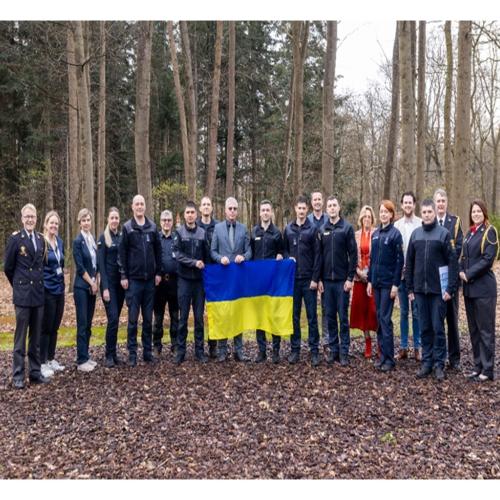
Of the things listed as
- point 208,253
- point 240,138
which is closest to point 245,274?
point 208,253

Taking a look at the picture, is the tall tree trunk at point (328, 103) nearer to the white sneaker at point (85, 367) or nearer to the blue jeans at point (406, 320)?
the blue jeans at point (406, 320)

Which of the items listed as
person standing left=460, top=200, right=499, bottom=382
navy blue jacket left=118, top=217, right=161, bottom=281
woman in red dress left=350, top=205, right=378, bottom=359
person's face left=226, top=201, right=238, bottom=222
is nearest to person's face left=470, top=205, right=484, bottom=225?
person standing left=460, top=200, right=499, bottom=382

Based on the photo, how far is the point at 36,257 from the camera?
689 cm

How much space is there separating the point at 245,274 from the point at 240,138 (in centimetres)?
2532

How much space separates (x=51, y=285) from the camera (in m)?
7.20

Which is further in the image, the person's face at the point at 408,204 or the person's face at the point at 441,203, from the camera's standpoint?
the person's face at the point at 408,204

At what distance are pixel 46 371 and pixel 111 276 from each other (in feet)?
5.36

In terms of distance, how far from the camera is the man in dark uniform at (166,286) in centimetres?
816

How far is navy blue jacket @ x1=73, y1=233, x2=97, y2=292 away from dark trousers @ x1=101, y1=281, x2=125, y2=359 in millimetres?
352

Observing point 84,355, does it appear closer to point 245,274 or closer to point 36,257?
point 36,257

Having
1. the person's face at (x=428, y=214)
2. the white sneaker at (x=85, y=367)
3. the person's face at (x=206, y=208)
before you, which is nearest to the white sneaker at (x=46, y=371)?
the white sneaker at (x=85, y=367)

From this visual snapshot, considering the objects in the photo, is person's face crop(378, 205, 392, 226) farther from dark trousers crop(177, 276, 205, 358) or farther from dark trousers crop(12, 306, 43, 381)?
dark trousers crop(12, 306, 43, 381)

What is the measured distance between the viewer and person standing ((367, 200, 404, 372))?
7.05 meters

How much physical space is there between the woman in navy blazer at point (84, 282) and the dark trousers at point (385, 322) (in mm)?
4080
